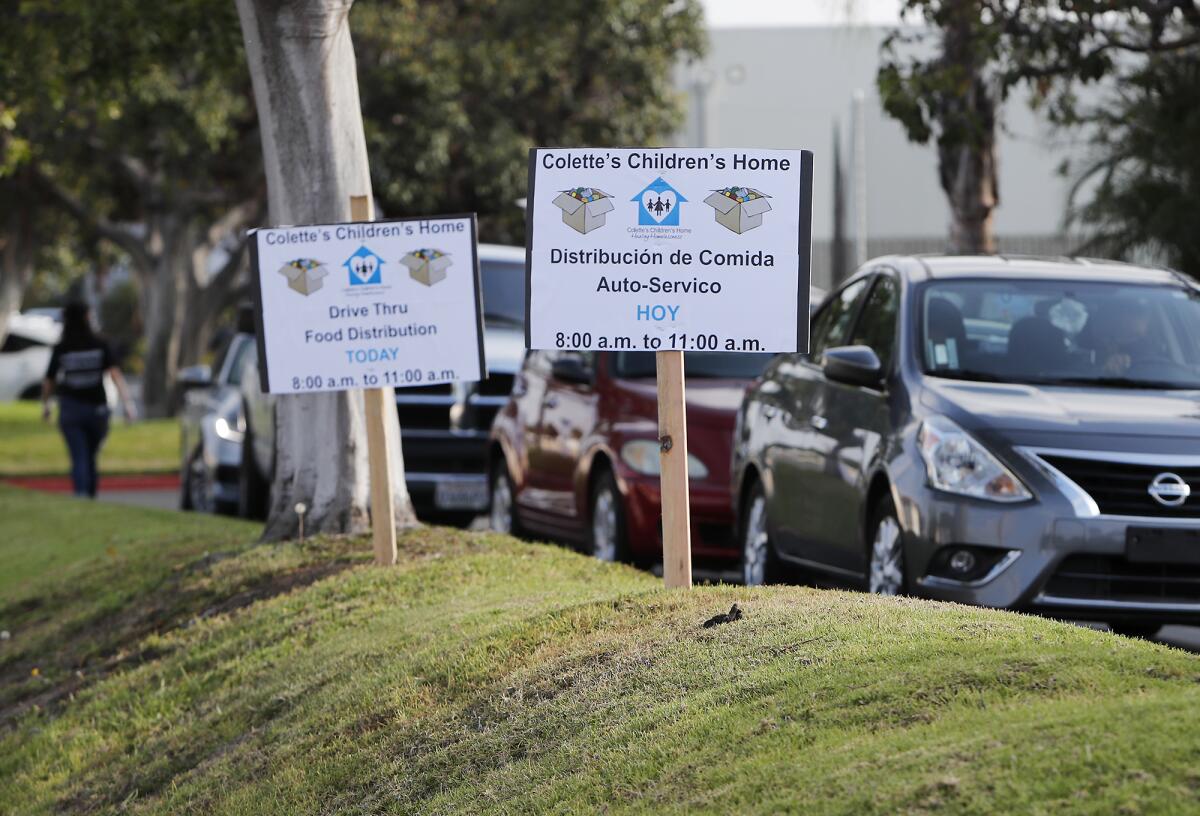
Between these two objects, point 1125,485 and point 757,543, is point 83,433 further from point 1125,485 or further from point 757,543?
point 1125,485

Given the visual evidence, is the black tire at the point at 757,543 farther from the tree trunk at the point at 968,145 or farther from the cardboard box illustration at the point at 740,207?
the tree trunk at the point at 968,145

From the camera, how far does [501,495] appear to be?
13.8 metres

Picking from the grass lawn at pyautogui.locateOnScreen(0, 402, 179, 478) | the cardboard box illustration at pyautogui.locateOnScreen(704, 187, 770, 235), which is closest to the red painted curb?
the grass lawn at pyautogui.locateOnScreen(0, 402, 179, 478)

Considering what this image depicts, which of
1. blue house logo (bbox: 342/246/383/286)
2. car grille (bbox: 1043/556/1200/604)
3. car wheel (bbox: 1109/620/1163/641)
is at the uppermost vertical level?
blue house logo (bbox: 342/246/383/286)

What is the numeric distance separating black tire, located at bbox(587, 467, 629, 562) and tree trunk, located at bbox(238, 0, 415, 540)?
133cm

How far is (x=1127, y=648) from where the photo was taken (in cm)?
540

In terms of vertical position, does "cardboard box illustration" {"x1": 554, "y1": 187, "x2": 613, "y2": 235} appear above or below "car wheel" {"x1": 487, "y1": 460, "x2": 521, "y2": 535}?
above

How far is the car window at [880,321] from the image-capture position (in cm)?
915

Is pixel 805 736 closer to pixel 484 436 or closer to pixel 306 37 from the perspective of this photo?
pixel 306 37

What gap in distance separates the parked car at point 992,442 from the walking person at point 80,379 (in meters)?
8.98

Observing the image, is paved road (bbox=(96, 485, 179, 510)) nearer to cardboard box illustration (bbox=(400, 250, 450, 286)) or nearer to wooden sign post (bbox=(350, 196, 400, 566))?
wooden sign post (bbox=(350, 196, 400, 566))

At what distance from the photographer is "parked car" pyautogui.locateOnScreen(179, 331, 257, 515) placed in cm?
1736

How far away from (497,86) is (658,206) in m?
24.0

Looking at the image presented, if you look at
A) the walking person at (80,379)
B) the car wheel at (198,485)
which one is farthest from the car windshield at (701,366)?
the walking person at (80,379)
